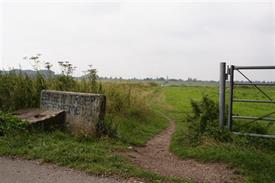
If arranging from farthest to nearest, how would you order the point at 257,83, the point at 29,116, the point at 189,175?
the point at 29,116, the point at 257,83, the point at 189,175

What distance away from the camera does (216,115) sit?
844cm

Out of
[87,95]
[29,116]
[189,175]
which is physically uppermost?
[87,95]

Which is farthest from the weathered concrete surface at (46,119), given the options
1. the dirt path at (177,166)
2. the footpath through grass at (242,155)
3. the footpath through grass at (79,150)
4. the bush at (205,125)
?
the bush at (205,125)

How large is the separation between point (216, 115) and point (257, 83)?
154 centimetres

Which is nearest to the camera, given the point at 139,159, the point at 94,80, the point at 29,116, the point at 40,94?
the point at 139,159

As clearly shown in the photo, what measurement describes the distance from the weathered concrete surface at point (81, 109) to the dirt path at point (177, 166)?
140cm

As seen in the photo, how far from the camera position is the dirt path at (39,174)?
15.5 feet

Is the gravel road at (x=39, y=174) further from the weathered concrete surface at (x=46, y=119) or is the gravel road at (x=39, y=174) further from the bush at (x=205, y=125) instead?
the bush at (x=205, y=125)

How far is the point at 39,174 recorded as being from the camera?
5023 millimetres

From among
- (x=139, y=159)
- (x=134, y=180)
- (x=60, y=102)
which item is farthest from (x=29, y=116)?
(x=134, y=180)

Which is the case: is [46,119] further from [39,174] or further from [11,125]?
[39,174]

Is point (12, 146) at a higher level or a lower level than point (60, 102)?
lower

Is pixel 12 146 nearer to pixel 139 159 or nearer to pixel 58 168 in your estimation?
pixel 58 168

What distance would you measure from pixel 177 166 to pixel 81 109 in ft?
11.2
